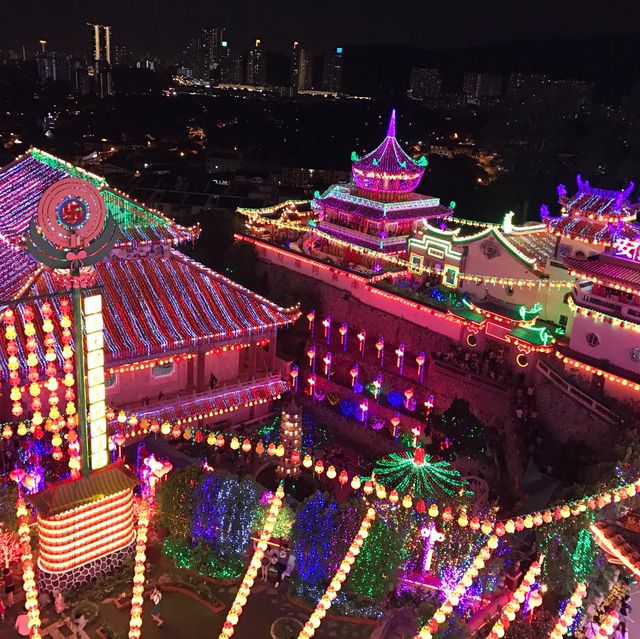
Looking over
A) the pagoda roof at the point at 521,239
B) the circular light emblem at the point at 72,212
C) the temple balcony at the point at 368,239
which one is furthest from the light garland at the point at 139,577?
the temple balcony at the point at 368,239

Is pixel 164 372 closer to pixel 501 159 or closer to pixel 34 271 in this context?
pixel 34 271

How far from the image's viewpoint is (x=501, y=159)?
47969mm

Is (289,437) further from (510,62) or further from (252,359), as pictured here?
(510,62)

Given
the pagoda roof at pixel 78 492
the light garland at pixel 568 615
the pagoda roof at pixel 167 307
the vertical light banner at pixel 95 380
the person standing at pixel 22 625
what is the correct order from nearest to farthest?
the light garland at pixel 568 615, the vertical light banner at pixel 95 380, the pagoda roof at pixel 78 492, the person standing at pixel 22 625, the pagoda roof at pixel 167 307

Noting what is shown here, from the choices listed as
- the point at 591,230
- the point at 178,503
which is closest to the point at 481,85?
the point at 591,230

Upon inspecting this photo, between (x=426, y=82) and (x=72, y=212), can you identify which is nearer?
(x=72, y=212)

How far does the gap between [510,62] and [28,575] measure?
78.5 m

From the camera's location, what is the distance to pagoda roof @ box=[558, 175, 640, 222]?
23.8 meters

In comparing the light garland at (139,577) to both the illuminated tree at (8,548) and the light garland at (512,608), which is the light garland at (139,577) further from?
the light garland at (512,608)

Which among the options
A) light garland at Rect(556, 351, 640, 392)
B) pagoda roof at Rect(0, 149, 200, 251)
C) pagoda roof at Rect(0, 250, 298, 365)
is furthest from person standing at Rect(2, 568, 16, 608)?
light garland at Rect(556, 351, 640, 392)

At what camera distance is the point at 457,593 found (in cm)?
1259

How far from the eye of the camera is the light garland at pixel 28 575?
470 inches

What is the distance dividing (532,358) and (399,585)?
1090 centimetres

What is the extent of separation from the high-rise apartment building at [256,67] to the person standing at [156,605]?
368 feet
